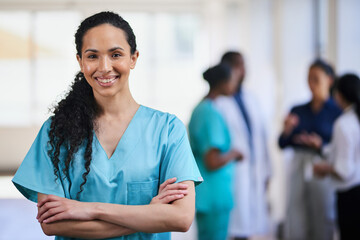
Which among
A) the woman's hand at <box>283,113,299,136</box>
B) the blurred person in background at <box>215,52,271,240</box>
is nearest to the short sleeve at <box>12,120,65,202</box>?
the blurred person in background at <box>215,52,271,240</box>

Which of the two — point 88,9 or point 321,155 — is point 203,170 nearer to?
point 321,155

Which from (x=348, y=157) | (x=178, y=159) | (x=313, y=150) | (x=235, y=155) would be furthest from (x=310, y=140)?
(x=178, y=159)

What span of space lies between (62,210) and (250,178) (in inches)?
77.7

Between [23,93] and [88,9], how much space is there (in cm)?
144

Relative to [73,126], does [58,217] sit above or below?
below

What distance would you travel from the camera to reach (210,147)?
1763mm

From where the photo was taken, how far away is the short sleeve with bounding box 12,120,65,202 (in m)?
0.80

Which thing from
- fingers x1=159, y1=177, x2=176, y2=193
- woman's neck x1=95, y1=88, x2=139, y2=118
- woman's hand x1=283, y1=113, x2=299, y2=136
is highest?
woman's hand x1=283, y1=113, x2=299, y2=136

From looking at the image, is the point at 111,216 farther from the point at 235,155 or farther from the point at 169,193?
the point at 235,155

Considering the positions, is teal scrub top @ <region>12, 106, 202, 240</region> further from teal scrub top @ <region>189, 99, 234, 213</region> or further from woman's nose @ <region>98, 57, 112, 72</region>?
teal scrub top @ <region>189, 99, 234, 213</region>

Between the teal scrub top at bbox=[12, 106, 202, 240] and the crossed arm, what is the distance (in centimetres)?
3

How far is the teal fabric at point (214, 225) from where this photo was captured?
1825mm

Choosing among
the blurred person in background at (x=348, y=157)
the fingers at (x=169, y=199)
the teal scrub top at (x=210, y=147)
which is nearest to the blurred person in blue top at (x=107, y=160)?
the fingers at (x=169, y=199)

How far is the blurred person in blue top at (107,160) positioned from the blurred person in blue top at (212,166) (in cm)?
90
